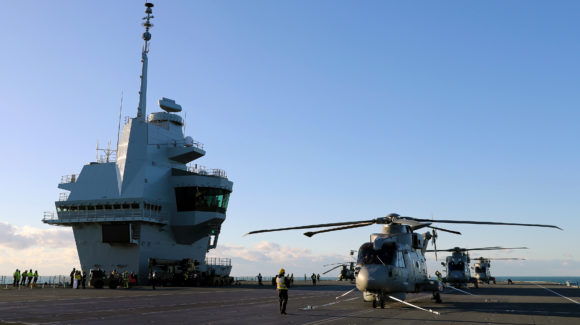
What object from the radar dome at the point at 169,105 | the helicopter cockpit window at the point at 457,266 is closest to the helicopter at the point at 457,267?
the helicopter cockpit window at the point at 457,266

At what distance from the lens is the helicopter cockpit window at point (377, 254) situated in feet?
71.7

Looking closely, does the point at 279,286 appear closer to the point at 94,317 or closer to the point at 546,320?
the point at 94,317

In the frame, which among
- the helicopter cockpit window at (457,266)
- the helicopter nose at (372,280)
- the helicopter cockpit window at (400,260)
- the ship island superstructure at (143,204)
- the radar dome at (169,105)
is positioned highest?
the radar dome at (169,105)

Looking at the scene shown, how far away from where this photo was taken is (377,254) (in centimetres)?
2222

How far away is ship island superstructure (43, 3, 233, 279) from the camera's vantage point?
5597 cm

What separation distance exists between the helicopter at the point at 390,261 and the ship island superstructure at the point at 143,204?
123 ft

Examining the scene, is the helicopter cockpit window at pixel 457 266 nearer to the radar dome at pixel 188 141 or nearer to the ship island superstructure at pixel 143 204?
the ship island superstructure at pixel 143 204

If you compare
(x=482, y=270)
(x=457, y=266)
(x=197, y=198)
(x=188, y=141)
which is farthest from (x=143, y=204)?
(x=482, y=270)

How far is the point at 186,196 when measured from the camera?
60062mm

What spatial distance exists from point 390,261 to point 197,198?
41.4m

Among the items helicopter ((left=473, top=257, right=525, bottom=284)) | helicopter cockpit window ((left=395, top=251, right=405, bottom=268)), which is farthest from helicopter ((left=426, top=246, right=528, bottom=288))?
helicopter cockpit window ((left=395, top=251, right=405, bottom=268))

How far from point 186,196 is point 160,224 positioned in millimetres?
4770

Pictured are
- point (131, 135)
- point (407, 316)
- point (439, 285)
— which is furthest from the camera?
point (131, 135)

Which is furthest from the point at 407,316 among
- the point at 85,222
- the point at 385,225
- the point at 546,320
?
the point at 85,222
